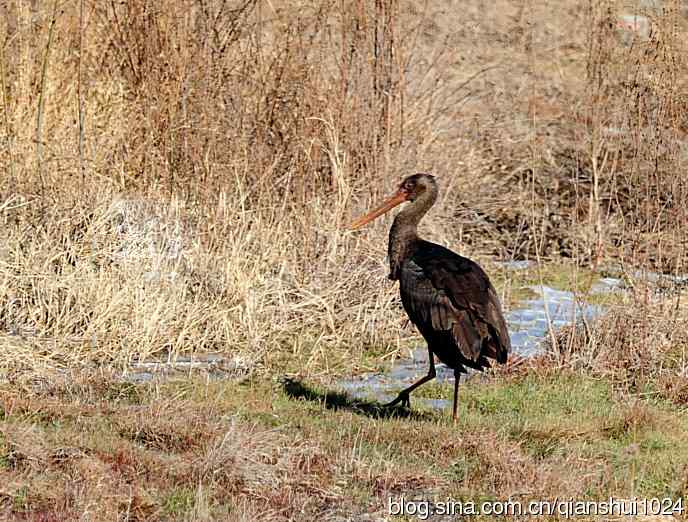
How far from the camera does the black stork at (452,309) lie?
6602mm

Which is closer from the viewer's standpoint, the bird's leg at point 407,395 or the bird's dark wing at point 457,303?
the bird's dark wing at point 457,303

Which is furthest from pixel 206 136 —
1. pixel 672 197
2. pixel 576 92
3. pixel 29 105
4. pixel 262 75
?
pixel 576 92

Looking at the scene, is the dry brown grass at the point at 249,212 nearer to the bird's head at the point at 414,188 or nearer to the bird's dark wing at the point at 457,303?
the bird's dark wing at the point at 457,303

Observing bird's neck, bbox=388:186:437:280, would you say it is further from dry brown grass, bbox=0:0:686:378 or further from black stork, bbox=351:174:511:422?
dry brown grass, bbox=0:0:686:378

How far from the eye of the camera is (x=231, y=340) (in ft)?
27.4

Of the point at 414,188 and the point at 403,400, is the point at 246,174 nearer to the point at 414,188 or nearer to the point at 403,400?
the point at 414,188

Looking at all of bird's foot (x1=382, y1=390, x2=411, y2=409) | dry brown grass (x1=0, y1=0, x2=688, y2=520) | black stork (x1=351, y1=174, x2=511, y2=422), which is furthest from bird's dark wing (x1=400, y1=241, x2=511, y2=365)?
dry brown grass (x1=0, y1=0, x2=688, y2=520)

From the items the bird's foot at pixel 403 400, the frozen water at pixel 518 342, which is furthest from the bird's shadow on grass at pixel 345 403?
the frozen water at pixel 518 342

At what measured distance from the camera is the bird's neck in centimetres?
766

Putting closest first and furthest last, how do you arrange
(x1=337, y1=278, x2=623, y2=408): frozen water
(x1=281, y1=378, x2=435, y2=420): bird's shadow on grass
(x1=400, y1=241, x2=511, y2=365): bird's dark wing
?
(x1=400, y1=241, x2=511, y2=365): bird's dark wing
(x1=281, y1=378, x2=435, y2=420): bird's shadow on grass
(x1=337, y1=278, x2=623, y2=408): frozen water

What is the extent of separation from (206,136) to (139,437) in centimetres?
448

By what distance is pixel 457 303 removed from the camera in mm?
6773

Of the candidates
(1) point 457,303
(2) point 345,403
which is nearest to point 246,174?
(2) point 345,403

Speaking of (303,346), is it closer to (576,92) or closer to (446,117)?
(446,117)
